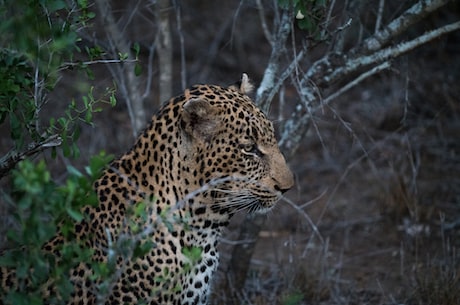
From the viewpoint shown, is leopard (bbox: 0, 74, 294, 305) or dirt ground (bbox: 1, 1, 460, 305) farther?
dirt ground (bbox: 1, 1, 460, 305)

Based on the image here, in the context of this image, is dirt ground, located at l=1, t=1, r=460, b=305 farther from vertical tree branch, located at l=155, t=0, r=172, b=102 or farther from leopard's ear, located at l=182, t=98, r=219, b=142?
leopard's ear, located at l=182, t=98, r=219, b=142

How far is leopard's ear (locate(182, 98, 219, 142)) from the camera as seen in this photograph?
526 cm

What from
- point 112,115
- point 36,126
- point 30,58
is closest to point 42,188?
point 30,58

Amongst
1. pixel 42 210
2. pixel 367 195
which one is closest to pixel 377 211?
pixel 367 195

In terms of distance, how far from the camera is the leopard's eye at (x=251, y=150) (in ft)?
18.0

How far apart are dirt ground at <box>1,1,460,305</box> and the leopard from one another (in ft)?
3.38

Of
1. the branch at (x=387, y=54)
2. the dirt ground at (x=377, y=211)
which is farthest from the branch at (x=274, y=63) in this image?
the dirt ground at (x=377, y=211)

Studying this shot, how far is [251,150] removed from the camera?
5523 millimetres

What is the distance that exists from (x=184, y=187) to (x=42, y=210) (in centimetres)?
144

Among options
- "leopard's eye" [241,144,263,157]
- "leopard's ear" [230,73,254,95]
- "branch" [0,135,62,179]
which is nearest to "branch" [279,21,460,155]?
"leopard's ear" [230,73,254,95]

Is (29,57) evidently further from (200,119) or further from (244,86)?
(244,86)

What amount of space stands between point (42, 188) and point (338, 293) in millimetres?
4082

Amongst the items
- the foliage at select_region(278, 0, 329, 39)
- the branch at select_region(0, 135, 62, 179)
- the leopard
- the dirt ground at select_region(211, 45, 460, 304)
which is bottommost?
the dirt ground at select_region(211, 45, 460, 304)

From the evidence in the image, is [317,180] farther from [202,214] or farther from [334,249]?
[202,214]
